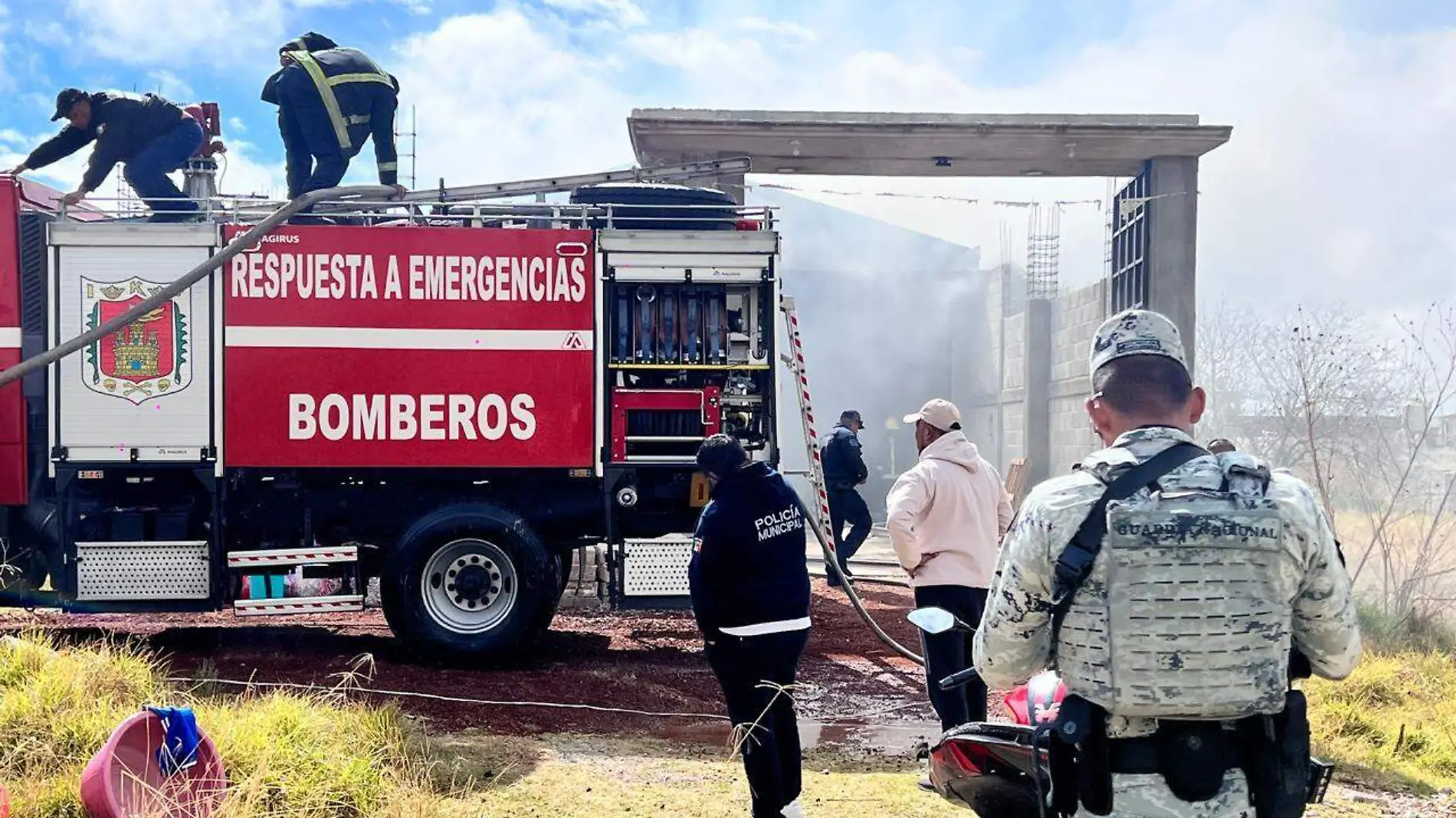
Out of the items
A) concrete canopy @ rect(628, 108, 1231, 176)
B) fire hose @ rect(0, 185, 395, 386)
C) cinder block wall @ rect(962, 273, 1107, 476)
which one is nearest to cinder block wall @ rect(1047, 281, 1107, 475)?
cinder block wall @ rect(962, 273, 1107, 476)

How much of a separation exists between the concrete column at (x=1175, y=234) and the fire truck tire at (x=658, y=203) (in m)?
6.22

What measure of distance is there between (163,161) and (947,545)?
634cm

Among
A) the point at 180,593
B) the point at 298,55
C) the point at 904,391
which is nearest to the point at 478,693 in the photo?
the point at 180,593

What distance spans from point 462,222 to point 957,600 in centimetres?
430

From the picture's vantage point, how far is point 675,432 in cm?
726

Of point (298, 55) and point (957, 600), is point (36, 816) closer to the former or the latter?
point (957, 600)

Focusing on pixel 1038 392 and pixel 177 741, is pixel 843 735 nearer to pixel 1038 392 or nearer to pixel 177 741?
pixel 177 741

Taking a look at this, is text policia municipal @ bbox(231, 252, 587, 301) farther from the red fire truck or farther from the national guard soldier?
the national guard soldier

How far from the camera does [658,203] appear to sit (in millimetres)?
7480

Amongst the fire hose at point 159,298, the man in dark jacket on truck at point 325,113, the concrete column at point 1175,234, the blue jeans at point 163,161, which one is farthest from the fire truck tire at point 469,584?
the concrete column at point 1175,234

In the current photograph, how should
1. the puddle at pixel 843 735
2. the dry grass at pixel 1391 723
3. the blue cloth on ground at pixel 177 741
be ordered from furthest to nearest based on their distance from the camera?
the puddle at pixel 843 735 < the dry grass at pixel 1391 723 < the blue cloth on ground at pixel 177 741

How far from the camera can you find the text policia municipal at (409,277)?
7.05 metres

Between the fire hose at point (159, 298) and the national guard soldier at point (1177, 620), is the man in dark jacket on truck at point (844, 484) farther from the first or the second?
the national guard soldier at point (1177, 620)

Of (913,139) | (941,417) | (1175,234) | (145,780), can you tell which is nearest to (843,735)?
(941,417)
